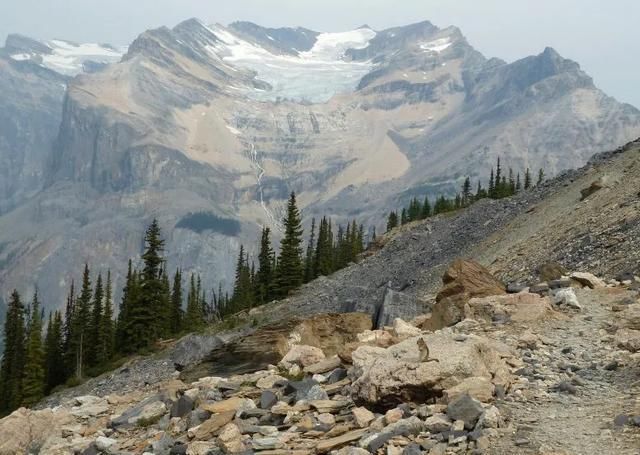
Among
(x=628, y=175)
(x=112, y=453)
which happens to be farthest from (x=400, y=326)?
(x=628, y=175)

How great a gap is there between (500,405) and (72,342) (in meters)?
84.5

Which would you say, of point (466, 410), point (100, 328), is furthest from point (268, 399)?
point (100, 328)

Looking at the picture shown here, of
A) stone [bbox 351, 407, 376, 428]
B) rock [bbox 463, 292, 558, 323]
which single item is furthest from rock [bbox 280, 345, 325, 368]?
stone [bbox 351, 407, 376, 428]

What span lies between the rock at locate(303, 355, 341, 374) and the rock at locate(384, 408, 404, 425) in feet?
16.4

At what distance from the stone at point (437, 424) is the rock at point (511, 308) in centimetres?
642

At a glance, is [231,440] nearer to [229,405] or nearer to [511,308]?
[229,405]

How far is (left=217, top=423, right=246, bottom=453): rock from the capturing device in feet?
43.4

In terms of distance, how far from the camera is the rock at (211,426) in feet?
47.6

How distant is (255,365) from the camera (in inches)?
918

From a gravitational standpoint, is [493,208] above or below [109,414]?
above

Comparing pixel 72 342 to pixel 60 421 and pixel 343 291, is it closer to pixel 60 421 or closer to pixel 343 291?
pixel 343 291

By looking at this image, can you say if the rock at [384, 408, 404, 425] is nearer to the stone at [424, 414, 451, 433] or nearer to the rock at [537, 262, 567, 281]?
the stone at [424, 414, 451, 433]

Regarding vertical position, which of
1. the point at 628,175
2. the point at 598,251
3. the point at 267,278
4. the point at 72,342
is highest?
the point at 628,175

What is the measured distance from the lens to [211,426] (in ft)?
48.4
